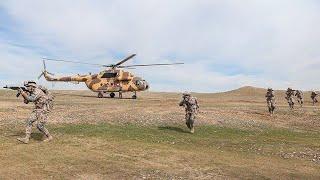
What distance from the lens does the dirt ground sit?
672 inches

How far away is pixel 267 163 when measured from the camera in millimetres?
19234

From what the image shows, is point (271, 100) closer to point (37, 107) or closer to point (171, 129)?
point (171, 129)

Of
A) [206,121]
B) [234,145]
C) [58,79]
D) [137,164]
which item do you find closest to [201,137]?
[234,145]

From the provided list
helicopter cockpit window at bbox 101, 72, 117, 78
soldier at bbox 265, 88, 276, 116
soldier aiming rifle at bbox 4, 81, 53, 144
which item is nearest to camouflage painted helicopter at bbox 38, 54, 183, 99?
helicopter cockpit window at bbox 101, 72, 117, 78

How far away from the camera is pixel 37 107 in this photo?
21422 mm

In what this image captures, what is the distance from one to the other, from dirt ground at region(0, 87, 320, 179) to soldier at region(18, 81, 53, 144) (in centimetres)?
58

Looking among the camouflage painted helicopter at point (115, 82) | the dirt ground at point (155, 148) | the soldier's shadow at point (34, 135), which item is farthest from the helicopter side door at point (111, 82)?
the soldier's shadow at point (34, 135)

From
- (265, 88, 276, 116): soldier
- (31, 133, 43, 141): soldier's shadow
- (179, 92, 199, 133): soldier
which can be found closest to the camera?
(31, 133, 43, 141): soldier's shadow

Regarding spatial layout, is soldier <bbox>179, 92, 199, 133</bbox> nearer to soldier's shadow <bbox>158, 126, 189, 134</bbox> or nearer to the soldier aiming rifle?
soldier's shadow <bbox>158, 126, 189, 134</bbox>

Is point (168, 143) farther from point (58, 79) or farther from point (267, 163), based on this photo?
point (58, 79)

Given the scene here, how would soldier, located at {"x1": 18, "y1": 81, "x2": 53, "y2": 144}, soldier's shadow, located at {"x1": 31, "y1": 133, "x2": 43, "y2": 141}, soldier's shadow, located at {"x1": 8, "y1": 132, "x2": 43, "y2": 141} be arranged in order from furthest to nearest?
soldier's shadow, located at {"x1": 8, "y1": 132, "x2": 43, "y2": 141}, soldier's shadow, located at {"x1": 31, "y1": 133, "x2": 43, "y2": 141}, soldier, located at {"x1": 18, "y1": 81, "x2": 53, "y2": 144}

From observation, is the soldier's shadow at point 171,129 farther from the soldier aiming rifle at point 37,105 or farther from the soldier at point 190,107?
the soldier aiming rifle at point 37,105

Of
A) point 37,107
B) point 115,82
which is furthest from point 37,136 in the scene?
point 115,82

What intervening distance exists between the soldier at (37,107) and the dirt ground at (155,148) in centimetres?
58
